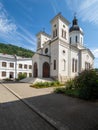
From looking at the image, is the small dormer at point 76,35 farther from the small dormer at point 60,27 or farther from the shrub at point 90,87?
the shrub at point 90,87

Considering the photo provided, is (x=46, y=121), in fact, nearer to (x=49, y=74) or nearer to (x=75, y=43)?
(x=49, y=74)

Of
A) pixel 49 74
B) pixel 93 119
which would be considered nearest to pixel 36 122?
pixel 93 119

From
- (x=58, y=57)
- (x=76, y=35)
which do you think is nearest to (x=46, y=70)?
(x=58, y=57)

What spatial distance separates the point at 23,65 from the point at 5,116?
38888 mm

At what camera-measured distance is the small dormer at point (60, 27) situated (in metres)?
25.3

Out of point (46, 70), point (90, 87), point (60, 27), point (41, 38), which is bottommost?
point (90, 87)

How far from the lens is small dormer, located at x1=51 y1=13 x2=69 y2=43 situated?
998 inches

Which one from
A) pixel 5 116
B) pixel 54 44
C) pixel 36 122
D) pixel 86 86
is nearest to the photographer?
pixel 36 122

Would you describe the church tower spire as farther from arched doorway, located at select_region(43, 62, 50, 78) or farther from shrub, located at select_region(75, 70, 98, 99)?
shrub, located at select_region(75, 70, 98, 99)

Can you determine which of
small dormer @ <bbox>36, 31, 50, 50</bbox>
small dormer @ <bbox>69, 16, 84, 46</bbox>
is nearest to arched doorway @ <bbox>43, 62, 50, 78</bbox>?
small dormer @ <bbox>36, 31, 50, 50</bbox>

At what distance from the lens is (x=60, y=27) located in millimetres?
25641

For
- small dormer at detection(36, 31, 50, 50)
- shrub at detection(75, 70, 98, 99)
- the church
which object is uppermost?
small dormer at detection(36, 31, 50, 50)

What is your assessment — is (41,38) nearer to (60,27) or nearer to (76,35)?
(60,27)

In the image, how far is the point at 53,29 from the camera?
27.1 meters
